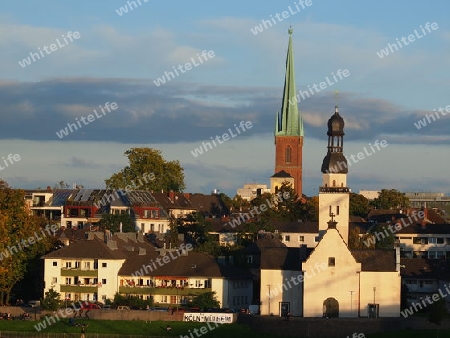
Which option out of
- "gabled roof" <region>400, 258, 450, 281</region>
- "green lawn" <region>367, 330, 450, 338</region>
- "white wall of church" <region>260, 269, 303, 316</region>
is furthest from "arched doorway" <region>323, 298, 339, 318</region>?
"gabled roof" <region>400, 258, 450, 281</region>

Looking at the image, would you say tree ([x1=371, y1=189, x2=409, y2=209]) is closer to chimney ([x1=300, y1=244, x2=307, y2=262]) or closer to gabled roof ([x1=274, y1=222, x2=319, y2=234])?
gabled roof ([x1=274, y1=222, x2=319, y2=234])

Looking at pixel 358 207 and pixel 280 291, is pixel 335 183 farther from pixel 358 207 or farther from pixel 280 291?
pixel 358 207

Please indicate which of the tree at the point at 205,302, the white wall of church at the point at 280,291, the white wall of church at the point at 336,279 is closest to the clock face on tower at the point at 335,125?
the white wall of church at the point at 280,291

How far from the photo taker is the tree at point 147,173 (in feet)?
614

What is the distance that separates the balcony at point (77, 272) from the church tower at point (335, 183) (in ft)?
60.1

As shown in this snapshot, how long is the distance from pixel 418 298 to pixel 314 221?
167 ft

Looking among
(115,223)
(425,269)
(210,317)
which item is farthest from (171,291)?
(115,223)

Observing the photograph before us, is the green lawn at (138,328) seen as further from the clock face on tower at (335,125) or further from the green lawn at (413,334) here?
the clock face on tower at (335,125)

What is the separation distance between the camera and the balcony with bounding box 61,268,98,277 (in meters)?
111

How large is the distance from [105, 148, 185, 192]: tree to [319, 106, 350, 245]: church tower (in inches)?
2890

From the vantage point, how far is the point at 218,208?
191625 millimetres

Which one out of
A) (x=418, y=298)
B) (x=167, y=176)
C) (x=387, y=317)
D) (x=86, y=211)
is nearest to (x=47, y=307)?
(x=387, y=317)

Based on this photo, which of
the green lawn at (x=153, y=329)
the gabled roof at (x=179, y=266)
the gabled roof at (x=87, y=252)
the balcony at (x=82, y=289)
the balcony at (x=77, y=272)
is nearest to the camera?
the green lawn at (x=153, y=329)

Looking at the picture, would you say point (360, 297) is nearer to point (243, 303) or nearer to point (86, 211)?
point (243, 303)
